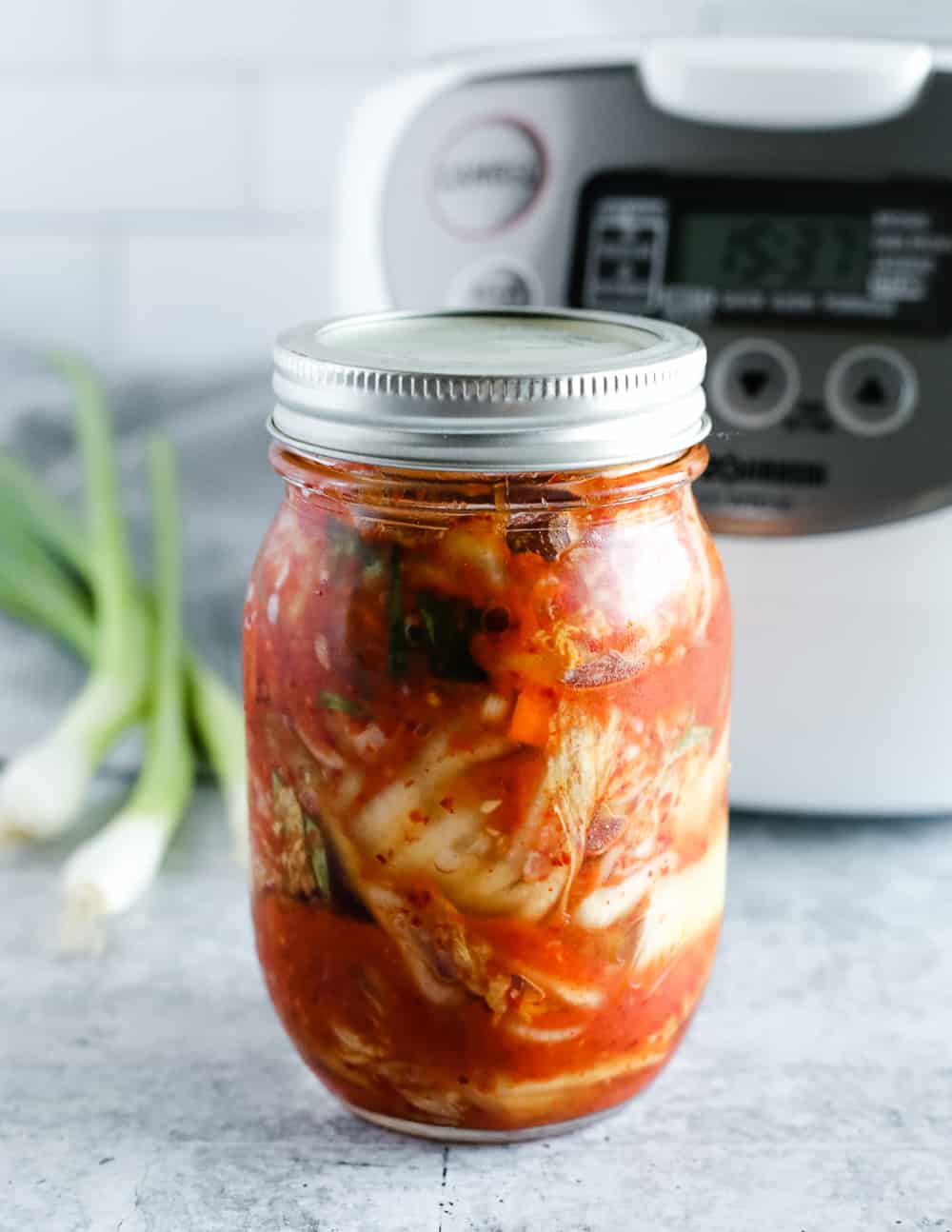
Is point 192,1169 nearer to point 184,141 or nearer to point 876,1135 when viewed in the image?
point 876,1135

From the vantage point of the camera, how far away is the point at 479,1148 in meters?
0.62

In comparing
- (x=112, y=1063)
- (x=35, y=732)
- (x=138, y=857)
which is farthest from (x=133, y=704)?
(x=112, y=1063)

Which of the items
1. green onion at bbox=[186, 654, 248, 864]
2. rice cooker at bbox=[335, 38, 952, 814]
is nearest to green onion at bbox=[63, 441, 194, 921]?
green onion at bbox=[186, 654, 248, 864]

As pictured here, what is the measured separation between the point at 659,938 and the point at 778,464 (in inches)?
12.6

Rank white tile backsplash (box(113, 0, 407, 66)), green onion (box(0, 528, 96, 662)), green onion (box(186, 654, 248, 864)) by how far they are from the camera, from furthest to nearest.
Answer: white tile backsplash (box(113, 0, 407, 66))
green onion (box(0, 528, 96, 662))
green onion (box(186, 654, 248, 864))

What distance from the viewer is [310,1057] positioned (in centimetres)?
63

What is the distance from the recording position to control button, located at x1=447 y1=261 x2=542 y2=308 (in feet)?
2.78

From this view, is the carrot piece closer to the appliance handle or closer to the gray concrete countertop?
the gray concrete countertop

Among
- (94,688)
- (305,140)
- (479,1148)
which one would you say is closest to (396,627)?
(479,1148)

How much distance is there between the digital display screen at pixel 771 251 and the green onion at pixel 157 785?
1.30 ft

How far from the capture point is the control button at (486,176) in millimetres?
840

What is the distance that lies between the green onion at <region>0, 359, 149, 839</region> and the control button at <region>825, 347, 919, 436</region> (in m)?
0.47

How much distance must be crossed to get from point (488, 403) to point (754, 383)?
342 mm

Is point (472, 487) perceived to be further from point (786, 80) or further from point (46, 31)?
point (46, 31)
